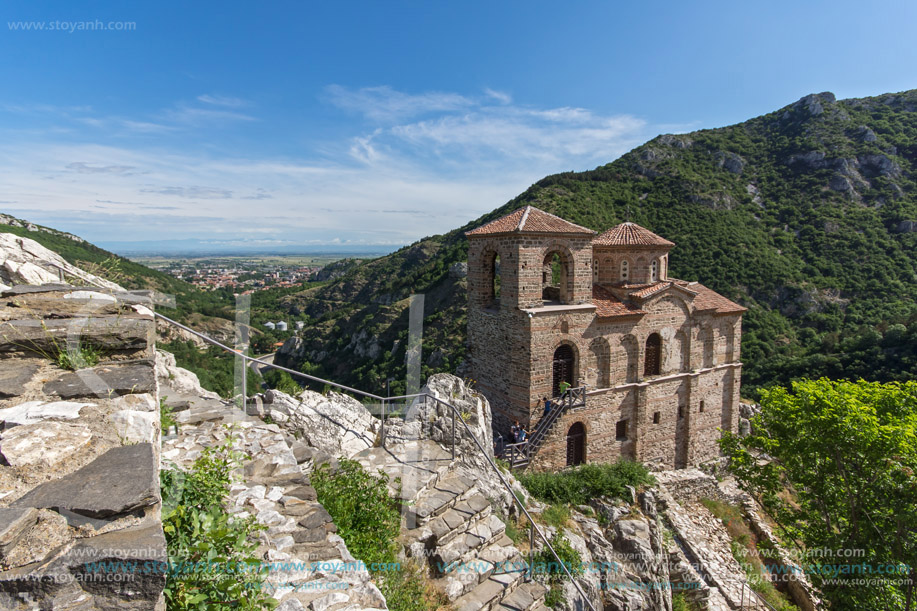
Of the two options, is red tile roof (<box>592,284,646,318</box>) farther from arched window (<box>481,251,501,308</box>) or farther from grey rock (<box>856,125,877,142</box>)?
grey rock (<box>856,125,877,142</box>)

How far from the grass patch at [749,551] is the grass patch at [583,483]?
353 centimetres

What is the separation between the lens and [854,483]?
1036 cm

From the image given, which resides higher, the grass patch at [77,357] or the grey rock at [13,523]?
the grass patch at [77,357]

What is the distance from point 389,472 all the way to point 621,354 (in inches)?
439

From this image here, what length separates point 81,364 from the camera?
3.55 metres

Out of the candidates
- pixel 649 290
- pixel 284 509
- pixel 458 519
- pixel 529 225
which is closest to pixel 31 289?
pixel 284 509

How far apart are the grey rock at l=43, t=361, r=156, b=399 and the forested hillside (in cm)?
1975

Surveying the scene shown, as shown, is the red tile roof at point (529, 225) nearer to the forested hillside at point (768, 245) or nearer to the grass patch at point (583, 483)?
the grass patch at point (583, 483)

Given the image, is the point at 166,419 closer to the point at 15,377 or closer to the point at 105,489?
the point at 15,377

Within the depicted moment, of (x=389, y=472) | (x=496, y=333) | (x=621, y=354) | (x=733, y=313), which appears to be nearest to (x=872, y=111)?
(x=733, y=313)

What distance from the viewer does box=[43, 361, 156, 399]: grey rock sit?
10.5ft

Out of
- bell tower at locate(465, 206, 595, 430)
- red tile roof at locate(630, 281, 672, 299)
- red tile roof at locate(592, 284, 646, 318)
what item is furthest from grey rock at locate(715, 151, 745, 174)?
bell tower at locate(465, 206, 595, 430)

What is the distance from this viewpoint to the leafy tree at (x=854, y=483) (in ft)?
31.0

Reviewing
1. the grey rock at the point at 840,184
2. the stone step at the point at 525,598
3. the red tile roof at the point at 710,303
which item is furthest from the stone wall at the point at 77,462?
the grey rock at the point at 840,184
